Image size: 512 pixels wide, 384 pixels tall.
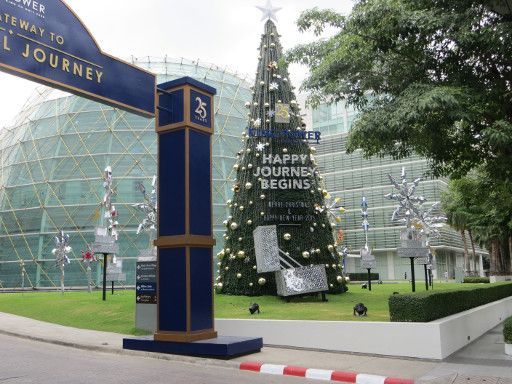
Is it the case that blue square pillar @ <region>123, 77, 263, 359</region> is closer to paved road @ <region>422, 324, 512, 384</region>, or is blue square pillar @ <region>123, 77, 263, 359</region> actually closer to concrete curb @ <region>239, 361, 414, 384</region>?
concrete curb @ <region>239, 361, 414, 384</region>

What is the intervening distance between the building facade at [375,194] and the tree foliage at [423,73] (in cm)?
4570

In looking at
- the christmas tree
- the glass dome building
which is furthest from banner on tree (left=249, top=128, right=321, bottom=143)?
the glass dome building

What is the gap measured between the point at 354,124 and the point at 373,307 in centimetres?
570

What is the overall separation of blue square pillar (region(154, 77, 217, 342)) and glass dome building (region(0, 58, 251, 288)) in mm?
26925

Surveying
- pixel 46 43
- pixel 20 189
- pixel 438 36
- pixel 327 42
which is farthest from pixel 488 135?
pixel 20 189

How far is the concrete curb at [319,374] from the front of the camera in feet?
28.0

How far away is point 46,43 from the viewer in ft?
30.4

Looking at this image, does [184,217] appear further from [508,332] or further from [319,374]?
[508,332]

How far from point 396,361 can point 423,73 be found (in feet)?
23.1

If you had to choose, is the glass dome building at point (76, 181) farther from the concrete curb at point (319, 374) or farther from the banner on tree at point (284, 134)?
the concrete curb at point (319, 374)

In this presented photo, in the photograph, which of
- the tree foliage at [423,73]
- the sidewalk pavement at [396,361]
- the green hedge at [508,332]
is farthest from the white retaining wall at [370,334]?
the tree foliage at [423,73]

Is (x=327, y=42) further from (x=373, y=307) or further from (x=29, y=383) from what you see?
(x=29, y=383)

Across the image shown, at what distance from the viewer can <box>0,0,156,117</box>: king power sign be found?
8.79 m

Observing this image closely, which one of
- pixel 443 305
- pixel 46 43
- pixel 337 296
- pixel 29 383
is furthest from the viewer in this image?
pixel 337 296
